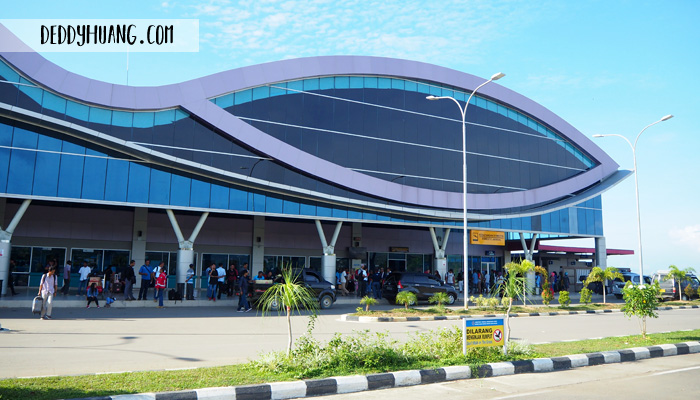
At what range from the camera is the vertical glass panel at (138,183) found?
24344mm

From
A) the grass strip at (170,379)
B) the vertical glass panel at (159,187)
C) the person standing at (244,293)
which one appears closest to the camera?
the grass strip at (170,379)

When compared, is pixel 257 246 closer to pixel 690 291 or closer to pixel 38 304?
pixel 38 304

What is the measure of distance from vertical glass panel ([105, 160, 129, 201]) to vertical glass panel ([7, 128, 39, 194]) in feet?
9.86

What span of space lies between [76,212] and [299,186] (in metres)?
12.1

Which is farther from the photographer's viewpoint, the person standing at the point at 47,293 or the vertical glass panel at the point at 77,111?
the vertical glass panel at the point at 77,111

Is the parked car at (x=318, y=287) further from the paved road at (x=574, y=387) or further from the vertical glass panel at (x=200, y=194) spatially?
the paved road at (x=574, y=387)

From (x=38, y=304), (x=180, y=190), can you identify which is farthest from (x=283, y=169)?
(x=38, y=304)

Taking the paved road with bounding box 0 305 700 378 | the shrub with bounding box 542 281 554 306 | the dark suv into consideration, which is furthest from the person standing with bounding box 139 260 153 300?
the shrub with bounding box 542 281 554 306

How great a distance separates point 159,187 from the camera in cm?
2497

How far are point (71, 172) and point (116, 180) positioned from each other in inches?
73.4

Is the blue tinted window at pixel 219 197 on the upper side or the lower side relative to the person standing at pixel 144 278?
upper

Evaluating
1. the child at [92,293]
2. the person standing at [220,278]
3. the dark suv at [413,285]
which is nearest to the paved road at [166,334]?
the child at [92,293]

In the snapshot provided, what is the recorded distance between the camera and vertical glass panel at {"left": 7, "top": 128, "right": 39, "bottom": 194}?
869 inches

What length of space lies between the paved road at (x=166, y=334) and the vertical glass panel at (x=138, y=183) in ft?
20.1
